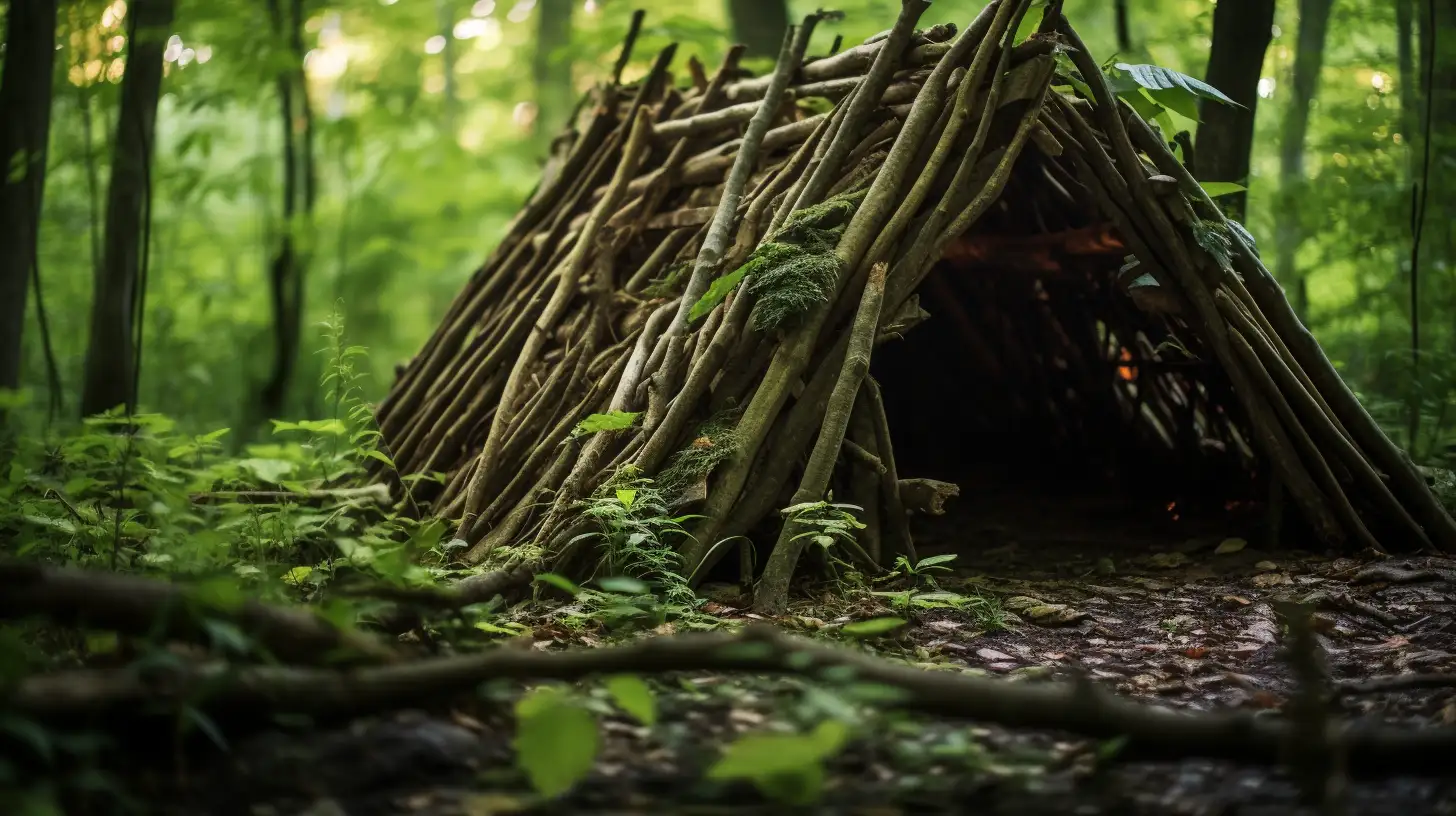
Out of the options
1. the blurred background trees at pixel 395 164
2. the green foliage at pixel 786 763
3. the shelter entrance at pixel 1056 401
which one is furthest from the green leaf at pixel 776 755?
the shelter entrance at pixel 1056 401

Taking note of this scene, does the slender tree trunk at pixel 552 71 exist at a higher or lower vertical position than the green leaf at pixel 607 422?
higher

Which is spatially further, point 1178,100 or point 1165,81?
point 1178,100

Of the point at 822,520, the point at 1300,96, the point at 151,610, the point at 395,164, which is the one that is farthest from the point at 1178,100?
the point at 395,164

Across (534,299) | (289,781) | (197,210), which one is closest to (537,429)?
(534,299)

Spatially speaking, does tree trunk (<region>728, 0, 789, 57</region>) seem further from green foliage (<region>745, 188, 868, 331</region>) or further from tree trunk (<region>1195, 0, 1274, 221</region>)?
green foliage (<region>745, 188, 868, 331</region>)

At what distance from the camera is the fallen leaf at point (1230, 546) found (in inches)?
176

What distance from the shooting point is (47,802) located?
5.10 ft

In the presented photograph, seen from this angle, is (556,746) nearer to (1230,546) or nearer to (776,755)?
(776,755)

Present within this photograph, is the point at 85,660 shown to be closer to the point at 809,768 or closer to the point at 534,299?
the point at 809,768

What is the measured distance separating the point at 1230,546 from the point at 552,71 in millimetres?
10391

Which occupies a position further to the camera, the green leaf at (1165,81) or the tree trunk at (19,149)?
the tree trunk at (19,149)

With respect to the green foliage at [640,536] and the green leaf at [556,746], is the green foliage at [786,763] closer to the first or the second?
the green leaf at [556,746]

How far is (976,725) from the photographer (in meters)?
2.40

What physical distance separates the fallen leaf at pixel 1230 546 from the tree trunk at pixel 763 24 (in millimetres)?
5129
